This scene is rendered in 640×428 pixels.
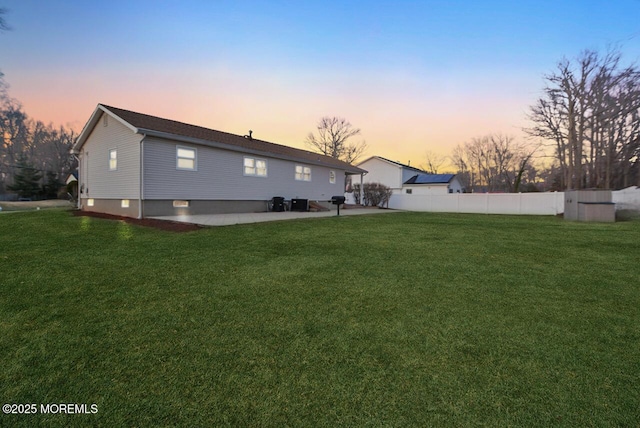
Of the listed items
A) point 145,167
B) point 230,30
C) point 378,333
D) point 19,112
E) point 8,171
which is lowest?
point 378,333

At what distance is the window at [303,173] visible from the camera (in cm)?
1695

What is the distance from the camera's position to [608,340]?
2.36m

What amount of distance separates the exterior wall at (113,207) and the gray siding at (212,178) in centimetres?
82

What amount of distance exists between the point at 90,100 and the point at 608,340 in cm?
2026

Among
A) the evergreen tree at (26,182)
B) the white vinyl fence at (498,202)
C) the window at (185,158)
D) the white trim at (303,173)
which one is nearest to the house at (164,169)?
the window at (185,158)

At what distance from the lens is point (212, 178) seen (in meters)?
12.6

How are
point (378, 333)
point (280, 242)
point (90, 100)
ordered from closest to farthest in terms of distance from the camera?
point (378, 333), point (280, 242), point (90, 100)

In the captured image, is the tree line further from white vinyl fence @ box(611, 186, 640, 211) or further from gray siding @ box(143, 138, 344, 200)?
white vinyl fence @ box(611, 186, 640, 211)

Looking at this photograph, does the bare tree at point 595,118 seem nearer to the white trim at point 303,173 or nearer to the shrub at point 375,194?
the shrub at point 375,194

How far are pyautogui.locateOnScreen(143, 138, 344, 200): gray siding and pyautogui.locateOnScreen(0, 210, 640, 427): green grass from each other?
6.47m

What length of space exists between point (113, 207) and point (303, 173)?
9.72 metres

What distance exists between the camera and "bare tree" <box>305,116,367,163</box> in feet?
127

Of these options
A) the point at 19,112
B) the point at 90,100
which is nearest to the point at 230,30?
the point at 90,100

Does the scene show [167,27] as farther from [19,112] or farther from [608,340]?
[19,112]
